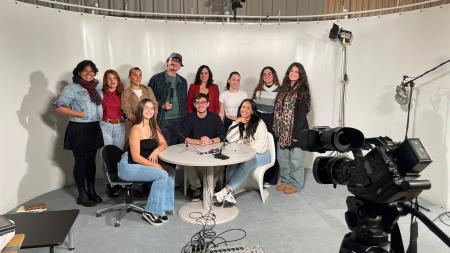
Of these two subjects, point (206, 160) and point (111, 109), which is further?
point (111, 109)

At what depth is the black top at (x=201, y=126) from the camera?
10.9ft

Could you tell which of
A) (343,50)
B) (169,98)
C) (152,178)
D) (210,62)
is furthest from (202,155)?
(343,50)

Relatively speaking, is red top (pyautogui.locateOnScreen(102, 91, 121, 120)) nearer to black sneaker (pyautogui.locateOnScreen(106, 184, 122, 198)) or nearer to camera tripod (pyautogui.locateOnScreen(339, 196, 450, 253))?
black sneaker (pyautogui.locateOnScreen(106, 184, 122, 198))

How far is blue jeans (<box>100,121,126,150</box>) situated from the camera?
11.2ft

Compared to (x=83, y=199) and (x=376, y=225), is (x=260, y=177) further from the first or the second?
(x=376, y=225)

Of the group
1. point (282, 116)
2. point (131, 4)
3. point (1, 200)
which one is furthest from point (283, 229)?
point (131, 4)

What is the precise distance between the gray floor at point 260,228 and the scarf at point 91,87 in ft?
3.33

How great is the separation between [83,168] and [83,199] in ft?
1.00

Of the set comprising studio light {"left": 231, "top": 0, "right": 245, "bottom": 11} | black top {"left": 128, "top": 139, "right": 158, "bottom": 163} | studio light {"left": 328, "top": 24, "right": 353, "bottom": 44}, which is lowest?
black top {"left": 128, "top": 139, "right": 158, "bottom": 163}

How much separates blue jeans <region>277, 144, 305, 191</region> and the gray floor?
0.25 m

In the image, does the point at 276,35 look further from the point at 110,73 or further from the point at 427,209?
the point at 427,209

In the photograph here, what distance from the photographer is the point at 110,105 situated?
339cm

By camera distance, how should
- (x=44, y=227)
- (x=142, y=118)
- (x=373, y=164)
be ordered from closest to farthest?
1. (x=373, y=164)
2. (x=44, y=227)
3. (x=142, y=118)

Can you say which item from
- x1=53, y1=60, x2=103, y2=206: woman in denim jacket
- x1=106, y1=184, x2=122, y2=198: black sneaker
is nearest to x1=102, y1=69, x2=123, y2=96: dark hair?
A: x1=53, y1=60, x2=103, y2=206: woman in denim jacket
